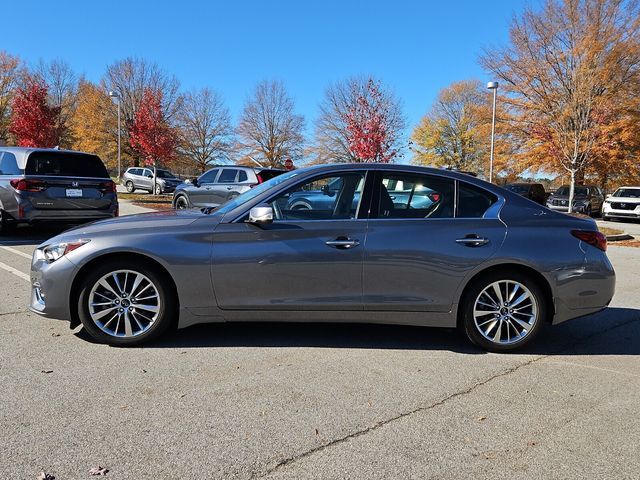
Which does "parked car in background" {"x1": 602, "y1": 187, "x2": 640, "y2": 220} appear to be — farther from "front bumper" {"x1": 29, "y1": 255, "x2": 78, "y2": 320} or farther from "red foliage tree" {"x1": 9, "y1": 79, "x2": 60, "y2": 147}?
"red foliage tree" {"x1": 9, "y1": 79, "x2": 60, "y2": 147}

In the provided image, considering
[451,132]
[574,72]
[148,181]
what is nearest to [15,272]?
[574,72]

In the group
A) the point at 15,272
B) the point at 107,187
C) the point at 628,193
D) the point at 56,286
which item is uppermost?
the point at 628,193

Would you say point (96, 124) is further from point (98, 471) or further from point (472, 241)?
point (98, 471)

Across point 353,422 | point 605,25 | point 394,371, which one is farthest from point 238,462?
point 605,25

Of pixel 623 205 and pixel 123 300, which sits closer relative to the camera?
pixel 123 300

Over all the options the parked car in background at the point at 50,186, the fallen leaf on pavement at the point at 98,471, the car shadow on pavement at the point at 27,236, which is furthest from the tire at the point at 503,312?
the car shadow on pavement at the point at 27,236

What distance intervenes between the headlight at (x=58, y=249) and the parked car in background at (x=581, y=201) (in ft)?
79.0

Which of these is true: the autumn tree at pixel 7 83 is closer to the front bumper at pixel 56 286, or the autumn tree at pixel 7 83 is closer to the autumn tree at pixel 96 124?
the autumn tree at pixel 96 124

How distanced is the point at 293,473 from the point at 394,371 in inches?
61.2

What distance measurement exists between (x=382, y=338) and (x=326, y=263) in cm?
105

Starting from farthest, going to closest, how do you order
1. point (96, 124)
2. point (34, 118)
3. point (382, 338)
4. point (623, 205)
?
point (96, 124) < point (34, 118) < point (623, 205) < point (382, 338)

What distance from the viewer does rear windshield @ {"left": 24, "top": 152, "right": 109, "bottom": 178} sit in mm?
9297

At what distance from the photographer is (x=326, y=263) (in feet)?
13.8

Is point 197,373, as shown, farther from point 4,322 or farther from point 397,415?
point 4,322
